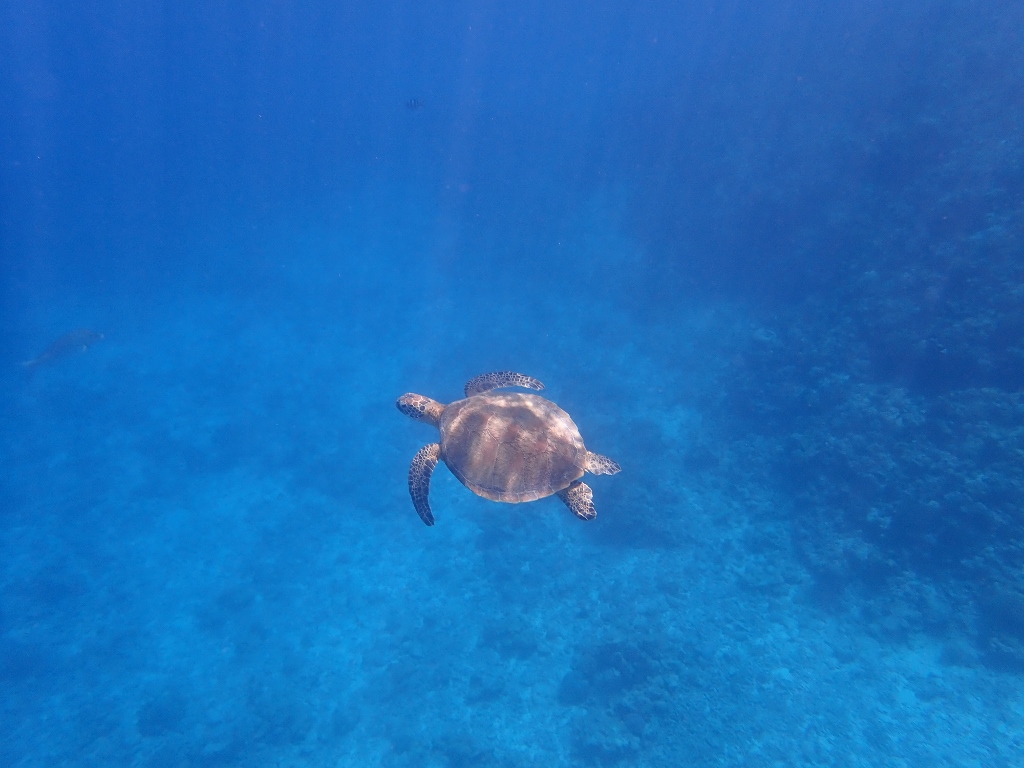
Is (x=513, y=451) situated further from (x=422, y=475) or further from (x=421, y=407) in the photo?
(x=421, y=407)

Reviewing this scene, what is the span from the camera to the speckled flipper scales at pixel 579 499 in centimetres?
739

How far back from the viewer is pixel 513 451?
23.5 feet

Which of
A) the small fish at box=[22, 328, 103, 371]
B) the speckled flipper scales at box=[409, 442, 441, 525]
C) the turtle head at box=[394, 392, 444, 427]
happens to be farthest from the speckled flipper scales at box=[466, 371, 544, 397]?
the small fish at box=[22, 328, 103, 371]

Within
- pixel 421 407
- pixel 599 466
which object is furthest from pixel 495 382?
pixel 599 466

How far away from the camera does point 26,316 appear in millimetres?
30172

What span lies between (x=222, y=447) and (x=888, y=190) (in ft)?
85.3

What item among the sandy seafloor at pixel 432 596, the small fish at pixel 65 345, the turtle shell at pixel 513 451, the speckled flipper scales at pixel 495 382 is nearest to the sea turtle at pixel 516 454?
the turtle shell at pixel 513 451

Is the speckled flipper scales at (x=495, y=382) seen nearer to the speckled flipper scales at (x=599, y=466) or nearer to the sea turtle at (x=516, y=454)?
the sea turtle at (x=516, y=454)

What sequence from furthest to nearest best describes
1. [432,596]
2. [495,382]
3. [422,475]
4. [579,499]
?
[432,596]
[495,382]
[422,475]
[579,499]

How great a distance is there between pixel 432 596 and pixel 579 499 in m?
6.88

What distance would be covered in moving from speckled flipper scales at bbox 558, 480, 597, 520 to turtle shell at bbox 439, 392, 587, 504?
25cm

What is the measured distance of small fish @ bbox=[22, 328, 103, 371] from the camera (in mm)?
22906

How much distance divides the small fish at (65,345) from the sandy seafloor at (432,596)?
3.59 metres

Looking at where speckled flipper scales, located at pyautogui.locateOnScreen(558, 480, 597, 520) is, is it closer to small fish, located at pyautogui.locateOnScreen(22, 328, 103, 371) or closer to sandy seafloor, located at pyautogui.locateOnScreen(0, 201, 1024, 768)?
sandy seafloor, located at pyautogui.locateOnScreen(0, 201, 1024, 768)
